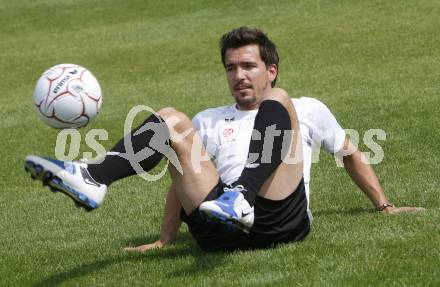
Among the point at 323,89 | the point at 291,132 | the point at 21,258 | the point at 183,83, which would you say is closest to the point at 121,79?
the point at 183,83

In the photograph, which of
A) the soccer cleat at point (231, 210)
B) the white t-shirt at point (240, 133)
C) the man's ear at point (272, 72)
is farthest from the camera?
the man's ear at point (272, 72)

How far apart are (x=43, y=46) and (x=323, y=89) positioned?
1205cm

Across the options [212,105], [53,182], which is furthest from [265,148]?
[212,105]

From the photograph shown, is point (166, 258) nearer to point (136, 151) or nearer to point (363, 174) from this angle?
point (136, 151)

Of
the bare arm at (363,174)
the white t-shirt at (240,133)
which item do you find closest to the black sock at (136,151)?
the white t-shirt at (240,133)

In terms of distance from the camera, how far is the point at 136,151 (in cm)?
593

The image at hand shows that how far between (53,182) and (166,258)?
4.68 feet

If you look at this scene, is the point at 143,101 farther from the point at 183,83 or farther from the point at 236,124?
the point at 236,124

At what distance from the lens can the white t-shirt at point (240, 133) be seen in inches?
262

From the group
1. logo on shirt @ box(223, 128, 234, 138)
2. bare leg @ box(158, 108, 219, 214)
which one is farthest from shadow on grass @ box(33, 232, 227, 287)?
logo on shirt @ box(223, 128, 234, 138)

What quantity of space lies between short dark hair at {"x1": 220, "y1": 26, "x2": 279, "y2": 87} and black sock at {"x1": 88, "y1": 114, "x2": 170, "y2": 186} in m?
1.10

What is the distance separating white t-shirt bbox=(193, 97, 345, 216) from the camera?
6.65 metres

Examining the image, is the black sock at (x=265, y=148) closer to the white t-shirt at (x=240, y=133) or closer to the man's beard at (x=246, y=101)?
the white t-shirt at (x=240, y=133)

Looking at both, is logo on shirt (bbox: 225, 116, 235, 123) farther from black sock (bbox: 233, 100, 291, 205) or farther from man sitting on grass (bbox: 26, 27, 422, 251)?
black sock (bbox: 233, 100, 291, 205)
